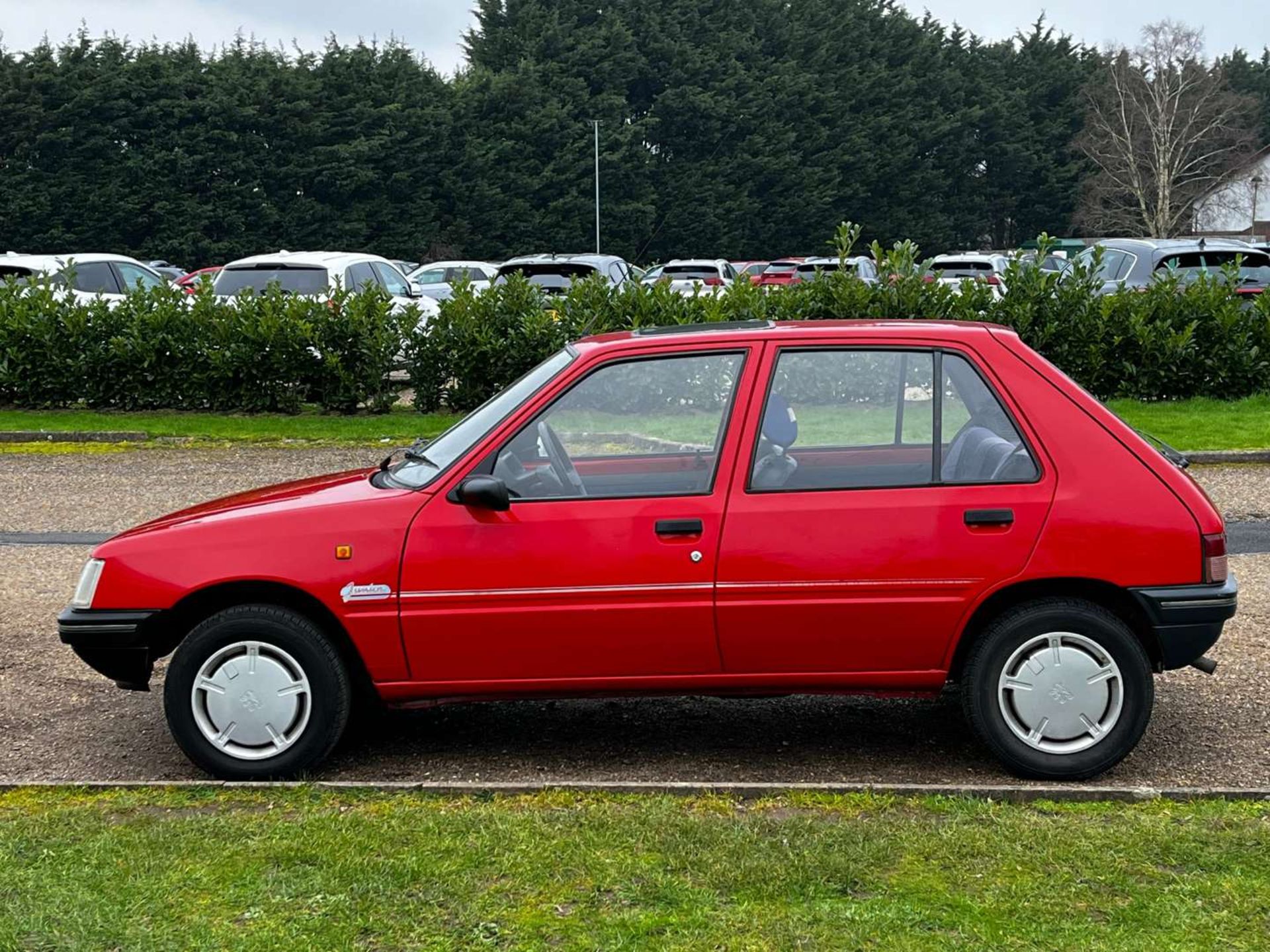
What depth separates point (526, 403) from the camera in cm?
536

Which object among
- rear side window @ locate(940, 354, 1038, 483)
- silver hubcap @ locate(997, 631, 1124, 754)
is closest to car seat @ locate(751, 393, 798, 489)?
rear side window @ locate(940, 354, 1038, 483)

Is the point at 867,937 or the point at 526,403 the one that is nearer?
the point at 867,937

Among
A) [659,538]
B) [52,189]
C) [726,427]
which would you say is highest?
[52,189]

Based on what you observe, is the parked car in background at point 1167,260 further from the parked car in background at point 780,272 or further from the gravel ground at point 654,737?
the parked car in background at point 780,272

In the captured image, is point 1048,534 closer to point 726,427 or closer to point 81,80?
point 726,427

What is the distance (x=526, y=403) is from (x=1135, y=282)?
1568 cm

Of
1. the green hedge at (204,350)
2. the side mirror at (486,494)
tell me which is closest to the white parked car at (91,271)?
the green hedge at (204,350)

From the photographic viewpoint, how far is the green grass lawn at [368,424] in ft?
46.9

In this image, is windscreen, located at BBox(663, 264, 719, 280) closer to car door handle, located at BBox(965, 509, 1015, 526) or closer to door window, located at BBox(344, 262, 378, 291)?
door window, located at BBox(344, 262, 378, 291)

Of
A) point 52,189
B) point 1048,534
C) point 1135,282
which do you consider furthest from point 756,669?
point 52,189

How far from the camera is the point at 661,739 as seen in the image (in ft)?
19.4

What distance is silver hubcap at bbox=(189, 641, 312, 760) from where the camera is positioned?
5.26 meters

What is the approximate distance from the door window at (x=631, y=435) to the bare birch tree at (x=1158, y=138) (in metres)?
74.5

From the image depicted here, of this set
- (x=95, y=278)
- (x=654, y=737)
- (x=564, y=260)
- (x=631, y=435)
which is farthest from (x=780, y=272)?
(x=631, y=435)
